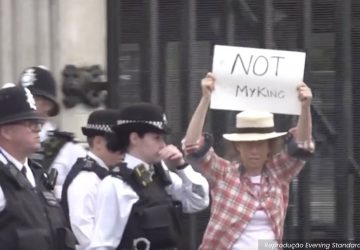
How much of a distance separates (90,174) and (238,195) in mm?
964

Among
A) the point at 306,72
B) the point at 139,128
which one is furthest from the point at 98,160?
the point at 306,72

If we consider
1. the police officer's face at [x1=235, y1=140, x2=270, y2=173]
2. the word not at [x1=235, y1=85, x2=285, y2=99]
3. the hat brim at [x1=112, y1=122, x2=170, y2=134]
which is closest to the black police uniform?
the hat brim at [x1=112, y1=122, x2=170, y2=134]

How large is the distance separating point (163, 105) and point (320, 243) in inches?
53.7

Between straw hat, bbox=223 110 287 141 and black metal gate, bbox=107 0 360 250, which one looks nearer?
straw hat, bbox=223 110 287 141

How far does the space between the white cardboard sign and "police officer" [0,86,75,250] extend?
1.12m

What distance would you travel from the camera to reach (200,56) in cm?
783

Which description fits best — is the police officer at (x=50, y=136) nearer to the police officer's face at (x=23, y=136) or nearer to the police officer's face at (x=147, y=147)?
the police officer's face at (x=147, y=147)

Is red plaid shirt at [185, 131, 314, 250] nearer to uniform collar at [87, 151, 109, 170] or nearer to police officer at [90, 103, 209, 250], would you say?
police officer at [90, 103, 209, 250]

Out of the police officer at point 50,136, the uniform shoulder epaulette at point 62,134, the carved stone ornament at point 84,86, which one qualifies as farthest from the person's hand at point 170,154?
the carved stone ornament at point 84,86

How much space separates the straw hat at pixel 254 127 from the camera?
609 centimetres

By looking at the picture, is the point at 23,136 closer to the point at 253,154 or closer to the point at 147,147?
the point at 147,147

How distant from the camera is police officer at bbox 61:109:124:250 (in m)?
6.36

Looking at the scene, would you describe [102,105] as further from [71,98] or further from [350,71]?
[350,71]

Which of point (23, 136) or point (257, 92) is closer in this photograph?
point (23, 136)
